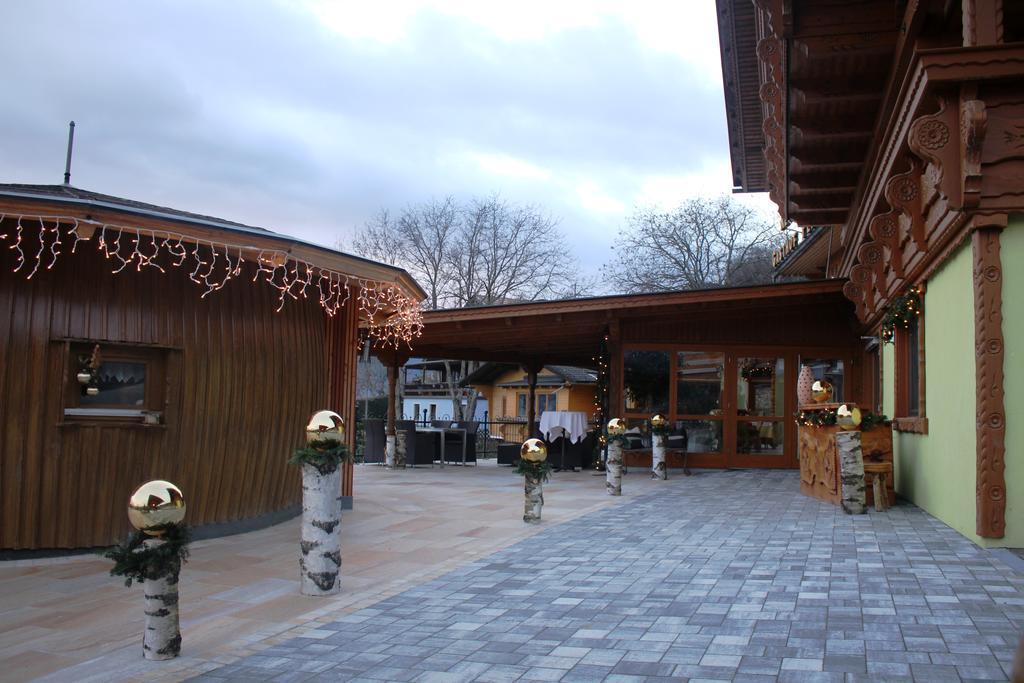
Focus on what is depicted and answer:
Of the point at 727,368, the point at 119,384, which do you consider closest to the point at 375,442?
the point at 727,368

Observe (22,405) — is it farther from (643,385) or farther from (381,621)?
(643,385)

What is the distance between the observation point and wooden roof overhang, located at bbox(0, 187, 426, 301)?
18.1 feet

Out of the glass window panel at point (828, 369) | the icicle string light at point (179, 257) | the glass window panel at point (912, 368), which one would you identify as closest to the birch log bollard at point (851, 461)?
the glass window panel at point (912, 368)

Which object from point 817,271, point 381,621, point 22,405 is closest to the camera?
point 381,621

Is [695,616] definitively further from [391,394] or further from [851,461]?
[391,394]

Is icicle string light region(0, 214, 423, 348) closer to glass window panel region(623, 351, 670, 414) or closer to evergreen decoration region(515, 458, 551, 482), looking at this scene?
evergreen decoration region(515, 458, 551, 482)

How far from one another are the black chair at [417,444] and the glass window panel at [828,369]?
7.78 meters

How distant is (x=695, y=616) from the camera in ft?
15.5

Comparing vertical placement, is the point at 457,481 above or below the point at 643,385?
below

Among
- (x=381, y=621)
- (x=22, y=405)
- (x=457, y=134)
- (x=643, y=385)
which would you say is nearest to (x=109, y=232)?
(x=22, y=405)

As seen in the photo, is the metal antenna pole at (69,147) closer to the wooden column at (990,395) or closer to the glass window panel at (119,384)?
the glass window panel at (119,384)

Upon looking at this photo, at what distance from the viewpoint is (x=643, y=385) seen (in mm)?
15258

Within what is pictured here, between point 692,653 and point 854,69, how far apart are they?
712 centimetres

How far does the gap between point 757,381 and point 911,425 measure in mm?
6287
